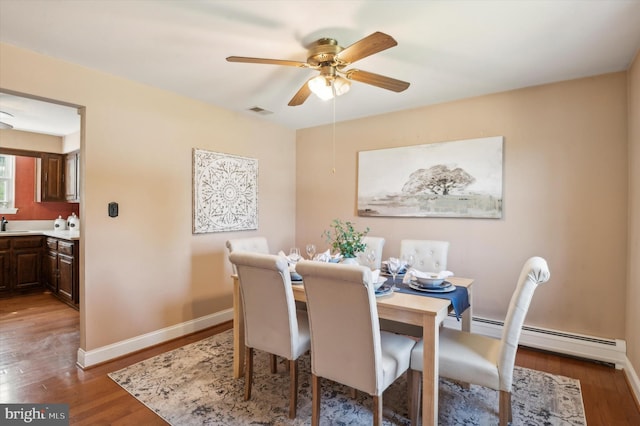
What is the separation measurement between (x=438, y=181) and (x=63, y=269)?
4996 millimetres

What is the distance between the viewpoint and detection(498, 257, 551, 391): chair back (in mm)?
1710

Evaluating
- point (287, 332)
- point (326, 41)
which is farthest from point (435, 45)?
point (287, 332)

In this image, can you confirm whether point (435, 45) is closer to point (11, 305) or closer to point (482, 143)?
point (482, 143)

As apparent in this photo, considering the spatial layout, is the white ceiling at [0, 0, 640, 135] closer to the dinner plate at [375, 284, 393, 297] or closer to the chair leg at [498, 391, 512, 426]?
the dinner plate at [375, 284, 393, 297]

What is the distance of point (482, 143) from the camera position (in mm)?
3352

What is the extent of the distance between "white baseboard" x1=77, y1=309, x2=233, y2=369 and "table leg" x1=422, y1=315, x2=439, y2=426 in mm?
2604

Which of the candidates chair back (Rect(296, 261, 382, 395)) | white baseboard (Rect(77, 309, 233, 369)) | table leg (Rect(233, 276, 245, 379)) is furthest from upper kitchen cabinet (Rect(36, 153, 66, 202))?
chair back (Rect(296, 261, 382, 395))

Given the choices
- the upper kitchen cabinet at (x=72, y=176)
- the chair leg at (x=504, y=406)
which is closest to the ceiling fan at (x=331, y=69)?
the chair leg at (x=504, y=406)

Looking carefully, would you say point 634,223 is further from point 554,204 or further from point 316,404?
point 316,404

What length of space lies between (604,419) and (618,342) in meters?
1.01

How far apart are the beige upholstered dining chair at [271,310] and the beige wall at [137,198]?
147cm

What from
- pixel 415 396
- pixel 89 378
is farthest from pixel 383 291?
pixel 89 378

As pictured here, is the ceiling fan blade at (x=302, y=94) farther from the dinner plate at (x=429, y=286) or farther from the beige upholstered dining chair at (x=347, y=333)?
the dinner plate at (x=429, y=286)

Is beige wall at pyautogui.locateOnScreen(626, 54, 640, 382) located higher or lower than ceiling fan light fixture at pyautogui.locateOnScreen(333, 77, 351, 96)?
lower
